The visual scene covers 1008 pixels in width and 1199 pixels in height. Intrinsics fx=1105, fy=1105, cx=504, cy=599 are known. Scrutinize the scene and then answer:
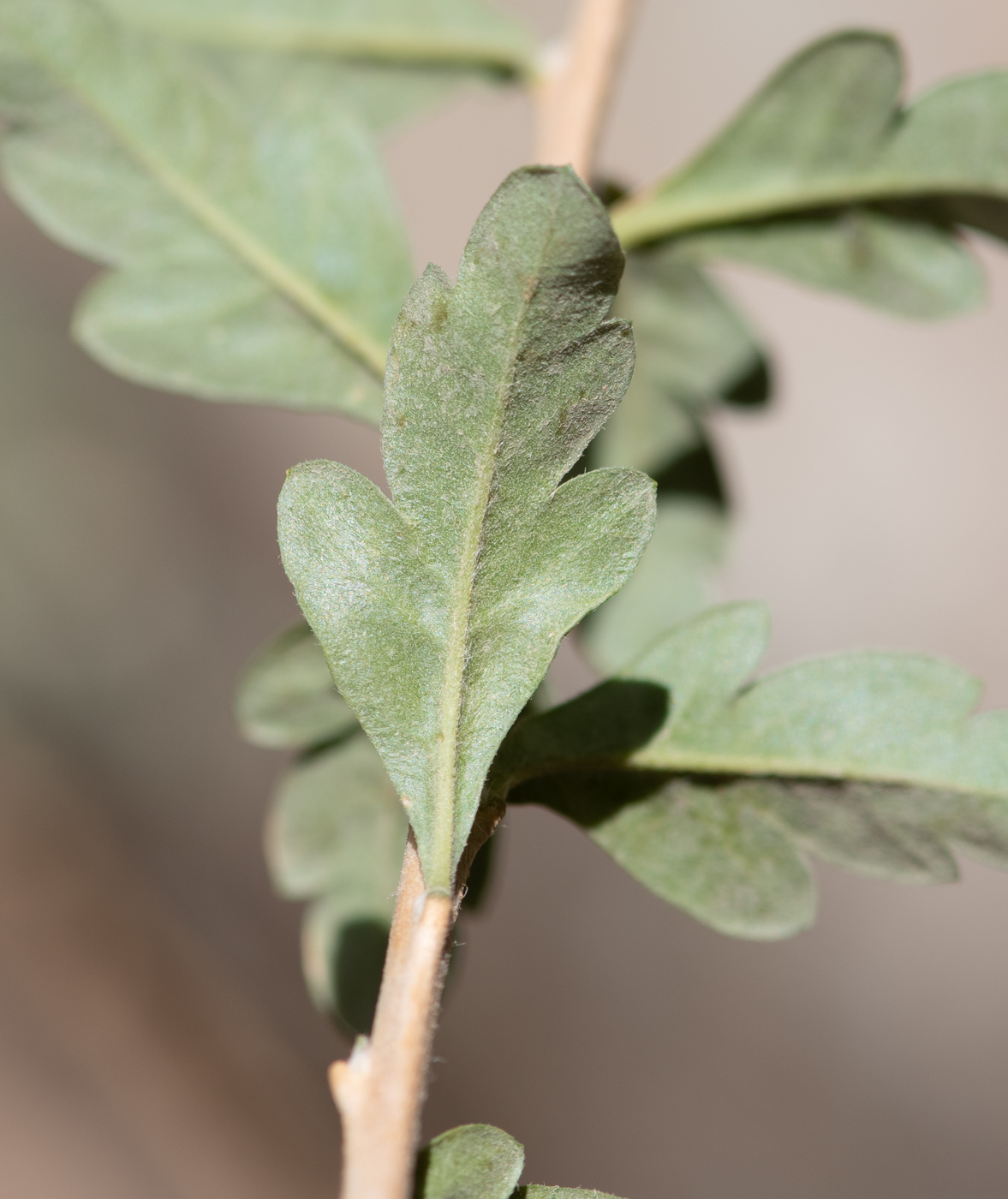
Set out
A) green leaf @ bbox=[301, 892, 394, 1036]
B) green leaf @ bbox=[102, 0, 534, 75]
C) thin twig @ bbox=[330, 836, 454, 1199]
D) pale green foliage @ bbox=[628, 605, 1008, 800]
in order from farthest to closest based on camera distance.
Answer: green leaf @ bbox=[102, 0, 534, 75]
green leaf @ bbox=[301, 892, 394, 1036]
pale green foliage @ bbox=[628, 605, 1008, 800]
thin twig @ bbox=[330, 836, 454, 1199]

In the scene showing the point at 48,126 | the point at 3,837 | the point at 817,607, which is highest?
the point at 48,126

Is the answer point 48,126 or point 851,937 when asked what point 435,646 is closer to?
point 48,126

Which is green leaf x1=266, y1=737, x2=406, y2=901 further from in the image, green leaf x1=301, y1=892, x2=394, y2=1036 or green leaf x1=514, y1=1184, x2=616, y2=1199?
green leaf x1=514, y1=1184, x2=616, y2=1199

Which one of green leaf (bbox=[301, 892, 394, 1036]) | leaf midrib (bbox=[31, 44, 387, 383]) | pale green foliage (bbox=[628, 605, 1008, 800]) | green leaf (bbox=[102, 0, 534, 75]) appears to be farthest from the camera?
green leaf (bbox=[102, 0, 534, 75])

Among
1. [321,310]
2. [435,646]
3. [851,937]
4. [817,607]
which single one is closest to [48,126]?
[321,310]

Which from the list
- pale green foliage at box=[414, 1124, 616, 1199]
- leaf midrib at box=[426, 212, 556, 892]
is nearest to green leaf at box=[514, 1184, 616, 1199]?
pale green foliage at box=[414, 1124, 616, 1199]

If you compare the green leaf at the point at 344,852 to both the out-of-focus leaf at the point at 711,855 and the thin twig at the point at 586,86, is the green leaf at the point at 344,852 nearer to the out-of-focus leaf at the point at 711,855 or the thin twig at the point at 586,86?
the out-of-focus leaf at the point at 711,855

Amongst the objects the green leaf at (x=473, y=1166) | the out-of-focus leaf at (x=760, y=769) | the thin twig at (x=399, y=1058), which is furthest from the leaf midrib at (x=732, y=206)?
the green leaf at (x=473, y=1166)
